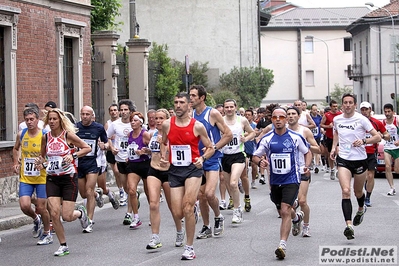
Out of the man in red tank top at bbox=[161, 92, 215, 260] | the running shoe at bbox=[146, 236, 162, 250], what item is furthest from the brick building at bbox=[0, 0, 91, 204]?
the man in red tank top at bbox=[161, 92, 215, 260]

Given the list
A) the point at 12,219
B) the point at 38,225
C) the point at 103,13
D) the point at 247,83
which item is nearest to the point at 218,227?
the point at 38,225

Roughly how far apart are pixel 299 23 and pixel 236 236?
82.0 metres

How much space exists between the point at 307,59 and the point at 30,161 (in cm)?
8109

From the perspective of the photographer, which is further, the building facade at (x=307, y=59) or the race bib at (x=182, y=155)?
the building facade at (x=307, y=59)

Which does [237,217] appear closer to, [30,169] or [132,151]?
[132,151]

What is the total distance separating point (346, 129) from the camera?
12.7 m

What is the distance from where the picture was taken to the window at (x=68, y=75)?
73.6ft

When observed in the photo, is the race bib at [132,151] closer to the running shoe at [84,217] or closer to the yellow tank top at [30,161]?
the running shoe at [84,217]

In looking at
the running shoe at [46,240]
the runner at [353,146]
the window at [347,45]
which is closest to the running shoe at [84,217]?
the running shoe at [46,240]

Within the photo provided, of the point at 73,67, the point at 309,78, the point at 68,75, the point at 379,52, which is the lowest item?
the point at 68,75

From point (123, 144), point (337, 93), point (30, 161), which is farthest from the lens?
point (337, 93)

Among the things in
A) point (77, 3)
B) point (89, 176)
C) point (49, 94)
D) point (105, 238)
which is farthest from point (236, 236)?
point (77, 3)

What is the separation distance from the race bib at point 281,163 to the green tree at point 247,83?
131ft

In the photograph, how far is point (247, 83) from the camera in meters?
53.4
